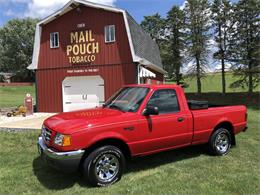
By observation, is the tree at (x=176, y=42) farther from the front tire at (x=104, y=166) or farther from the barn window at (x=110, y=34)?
the front tire at (x=104, y=166)

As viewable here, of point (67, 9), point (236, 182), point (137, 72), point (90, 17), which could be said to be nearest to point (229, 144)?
point (236, 182)

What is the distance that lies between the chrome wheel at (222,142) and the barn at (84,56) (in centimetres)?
957

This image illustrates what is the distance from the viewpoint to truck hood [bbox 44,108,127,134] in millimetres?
5648

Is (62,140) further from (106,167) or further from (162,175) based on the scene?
(162,175)

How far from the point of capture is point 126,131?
19.9 feet

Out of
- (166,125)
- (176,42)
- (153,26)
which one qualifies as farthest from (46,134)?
(153,26)

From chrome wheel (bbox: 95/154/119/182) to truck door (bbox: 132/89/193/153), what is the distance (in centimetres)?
63

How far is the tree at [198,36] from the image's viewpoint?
3353 centimetres

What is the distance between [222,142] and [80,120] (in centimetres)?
392

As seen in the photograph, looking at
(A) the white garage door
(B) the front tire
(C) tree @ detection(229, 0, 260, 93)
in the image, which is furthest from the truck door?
(C) tree @ detection(229, 0, 260, 93)

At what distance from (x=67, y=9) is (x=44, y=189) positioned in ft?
49.0

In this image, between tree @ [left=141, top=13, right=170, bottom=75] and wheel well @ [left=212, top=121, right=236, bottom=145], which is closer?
wheel well @ [left=212, top=121, right=236, bottom=145]

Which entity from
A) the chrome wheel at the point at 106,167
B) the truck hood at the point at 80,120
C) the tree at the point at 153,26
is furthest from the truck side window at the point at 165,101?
the tree at the point at 153,26

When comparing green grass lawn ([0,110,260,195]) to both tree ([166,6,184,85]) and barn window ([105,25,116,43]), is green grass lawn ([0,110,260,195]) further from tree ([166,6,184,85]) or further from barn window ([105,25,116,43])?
tree ([166,6,184,85])
